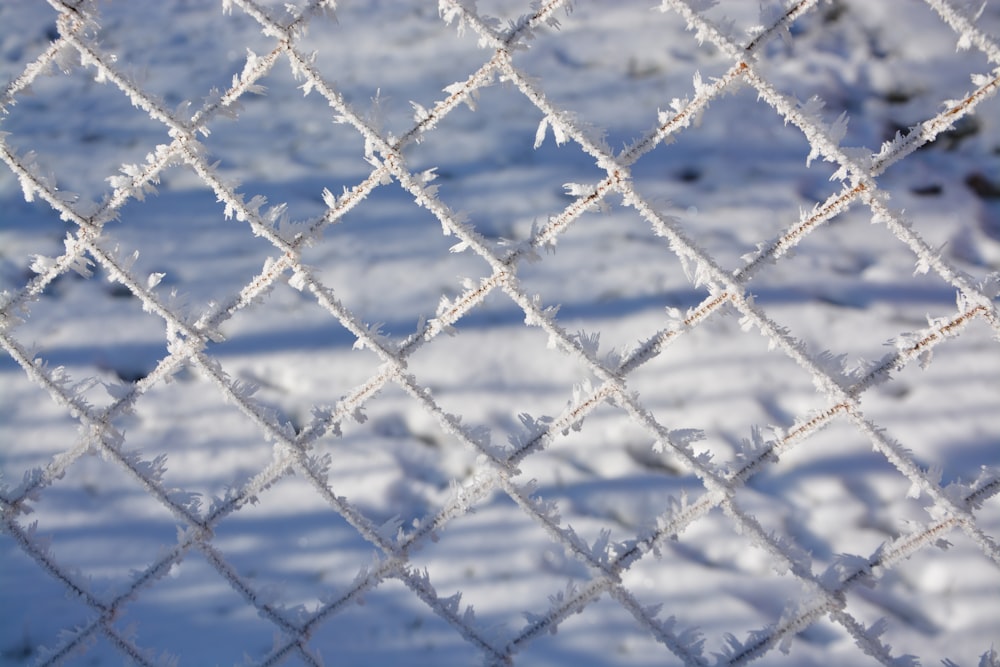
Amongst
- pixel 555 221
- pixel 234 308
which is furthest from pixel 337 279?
pixel 555 221

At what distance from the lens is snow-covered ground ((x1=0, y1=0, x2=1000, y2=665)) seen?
130 centimetres

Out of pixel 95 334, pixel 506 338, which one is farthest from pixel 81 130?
pixel 506 338

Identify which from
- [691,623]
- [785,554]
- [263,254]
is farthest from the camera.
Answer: [263,254]

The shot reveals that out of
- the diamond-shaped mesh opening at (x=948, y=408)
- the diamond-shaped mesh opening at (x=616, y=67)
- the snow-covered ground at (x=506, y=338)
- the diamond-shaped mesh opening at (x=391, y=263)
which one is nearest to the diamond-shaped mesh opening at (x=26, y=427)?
the snow-covered ground at (x=506, y=338)

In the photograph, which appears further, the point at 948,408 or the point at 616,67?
the point at 616,67

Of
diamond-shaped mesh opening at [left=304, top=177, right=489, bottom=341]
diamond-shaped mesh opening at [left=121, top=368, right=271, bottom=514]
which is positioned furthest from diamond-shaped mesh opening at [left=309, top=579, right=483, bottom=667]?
diamond-shaped mesh opening at [left=304, top=177, right=489, bottom=341]

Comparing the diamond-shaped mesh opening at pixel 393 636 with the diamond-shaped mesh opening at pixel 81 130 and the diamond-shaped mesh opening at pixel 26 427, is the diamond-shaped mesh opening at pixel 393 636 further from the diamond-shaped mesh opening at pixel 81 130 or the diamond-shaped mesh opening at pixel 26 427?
the diamond-shaped mesh opening at pixel 81 130

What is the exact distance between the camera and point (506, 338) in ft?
4.99

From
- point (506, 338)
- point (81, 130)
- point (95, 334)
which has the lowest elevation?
A: point (95, 334)

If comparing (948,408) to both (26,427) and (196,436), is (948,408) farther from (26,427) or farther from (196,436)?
(26,427)

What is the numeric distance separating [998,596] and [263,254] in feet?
4.89

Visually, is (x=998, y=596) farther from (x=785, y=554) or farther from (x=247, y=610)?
(x=247, y=610)

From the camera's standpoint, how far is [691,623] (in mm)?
1279

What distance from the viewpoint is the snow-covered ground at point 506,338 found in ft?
4.25
